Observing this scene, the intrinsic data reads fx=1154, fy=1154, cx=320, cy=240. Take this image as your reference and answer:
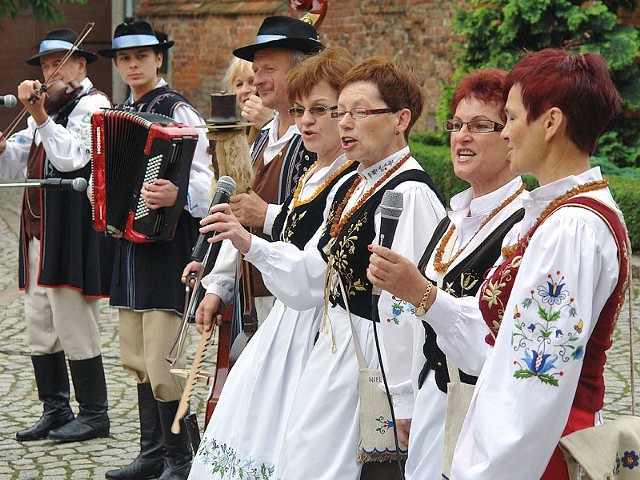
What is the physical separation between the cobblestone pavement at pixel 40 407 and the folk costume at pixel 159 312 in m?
0.27

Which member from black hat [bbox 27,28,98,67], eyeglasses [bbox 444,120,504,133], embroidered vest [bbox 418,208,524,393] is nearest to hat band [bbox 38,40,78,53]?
black hat [bbox 27,28,98,67]

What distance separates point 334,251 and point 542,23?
30.9 feet

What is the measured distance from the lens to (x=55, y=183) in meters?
4.50

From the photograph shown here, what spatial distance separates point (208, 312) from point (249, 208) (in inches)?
17.4

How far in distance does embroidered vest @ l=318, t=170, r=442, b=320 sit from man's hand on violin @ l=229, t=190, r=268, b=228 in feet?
2.13

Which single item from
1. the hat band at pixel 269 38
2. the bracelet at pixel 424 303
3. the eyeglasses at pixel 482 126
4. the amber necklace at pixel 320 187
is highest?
the hat band at pixel 269 38

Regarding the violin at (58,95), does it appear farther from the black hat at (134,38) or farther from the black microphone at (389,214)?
the black microphone at (389,214)

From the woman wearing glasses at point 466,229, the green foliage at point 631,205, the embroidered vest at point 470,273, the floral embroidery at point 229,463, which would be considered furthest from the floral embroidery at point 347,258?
the green foliage at point 631,205

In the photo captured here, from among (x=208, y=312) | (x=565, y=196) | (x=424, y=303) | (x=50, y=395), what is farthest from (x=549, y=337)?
(x=50, y=395)

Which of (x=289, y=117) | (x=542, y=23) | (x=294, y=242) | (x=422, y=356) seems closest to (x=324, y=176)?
(x=294, y=242)

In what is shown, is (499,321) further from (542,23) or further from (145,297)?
(542,23)

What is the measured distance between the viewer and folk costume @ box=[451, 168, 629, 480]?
7.78 ft

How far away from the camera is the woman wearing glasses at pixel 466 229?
308 cm

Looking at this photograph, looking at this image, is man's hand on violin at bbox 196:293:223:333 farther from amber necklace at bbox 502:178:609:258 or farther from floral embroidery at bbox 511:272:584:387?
floral embroidery at bbox 511:272:584:387
